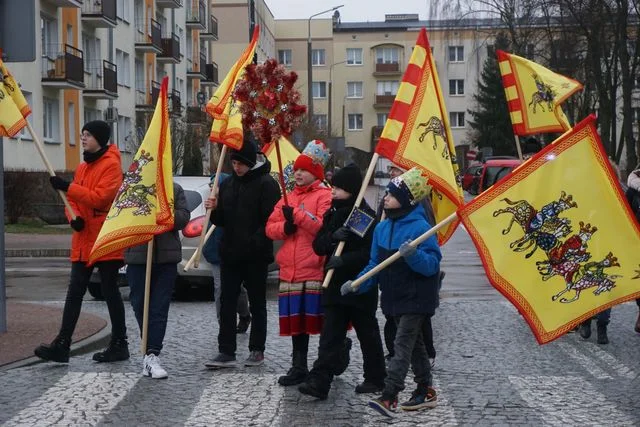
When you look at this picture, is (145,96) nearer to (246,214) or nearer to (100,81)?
(100,81)

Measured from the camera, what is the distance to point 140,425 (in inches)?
281

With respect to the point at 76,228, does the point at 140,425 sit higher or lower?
lower

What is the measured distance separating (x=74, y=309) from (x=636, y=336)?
5.57m

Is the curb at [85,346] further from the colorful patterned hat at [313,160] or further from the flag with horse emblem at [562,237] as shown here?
the flag with horse emblem at [562,237]

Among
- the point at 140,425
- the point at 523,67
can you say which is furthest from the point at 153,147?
the point at 523,67

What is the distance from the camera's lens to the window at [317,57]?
96.2m

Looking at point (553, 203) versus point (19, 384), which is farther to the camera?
point (19, 384)

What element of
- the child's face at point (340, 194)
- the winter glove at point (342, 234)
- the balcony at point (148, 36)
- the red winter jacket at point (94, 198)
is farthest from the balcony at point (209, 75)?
the winter glove at point (342, 234)

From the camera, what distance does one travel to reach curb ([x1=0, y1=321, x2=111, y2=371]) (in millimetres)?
9039

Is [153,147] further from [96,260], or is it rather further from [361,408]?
[361,408]

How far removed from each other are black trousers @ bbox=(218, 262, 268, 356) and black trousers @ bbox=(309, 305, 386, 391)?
42.5 inches

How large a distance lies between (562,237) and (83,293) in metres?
4.01

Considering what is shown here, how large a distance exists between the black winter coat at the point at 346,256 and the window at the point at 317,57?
291 ft

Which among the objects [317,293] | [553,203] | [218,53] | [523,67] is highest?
[218,53]
